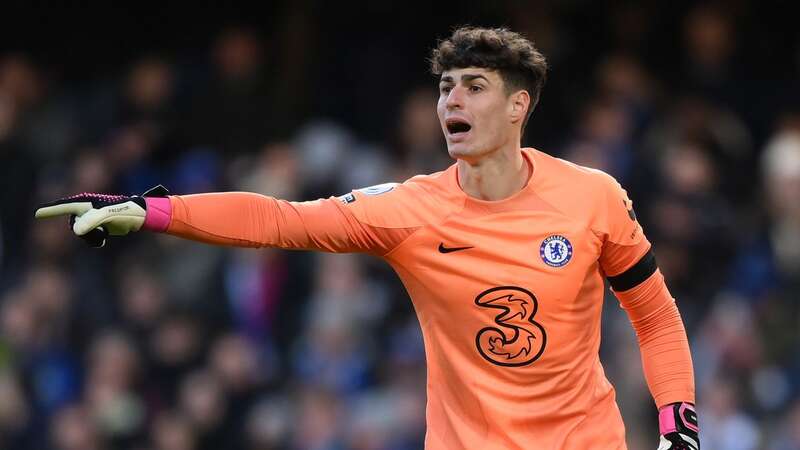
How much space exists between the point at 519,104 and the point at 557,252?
563 millimetres

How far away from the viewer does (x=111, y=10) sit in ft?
→ 36.7

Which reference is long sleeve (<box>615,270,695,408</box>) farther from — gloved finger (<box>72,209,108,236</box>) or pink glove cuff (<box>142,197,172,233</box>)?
gloved finger (<box>72,209,108,236</box>)

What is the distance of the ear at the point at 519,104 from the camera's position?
483cm

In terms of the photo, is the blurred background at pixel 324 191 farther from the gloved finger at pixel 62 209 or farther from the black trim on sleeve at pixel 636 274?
the gloved finger at pixel 62 209

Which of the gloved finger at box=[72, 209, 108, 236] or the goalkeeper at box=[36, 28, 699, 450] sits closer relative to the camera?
the gloved finger at box=[72, 209, 108, 236]

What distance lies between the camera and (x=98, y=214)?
405cm

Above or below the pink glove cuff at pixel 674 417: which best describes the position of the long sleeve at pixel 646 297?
above

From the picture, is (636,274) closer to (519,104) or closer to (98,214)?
(519,104)

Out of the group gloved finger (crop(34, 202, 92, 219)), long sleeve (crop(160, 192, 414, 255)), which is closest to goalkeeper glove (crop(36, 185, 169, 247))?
gloved finger (crop(34, 202, 92, 219))

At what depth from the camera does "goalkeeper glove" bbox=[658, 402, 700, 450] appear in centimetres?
470

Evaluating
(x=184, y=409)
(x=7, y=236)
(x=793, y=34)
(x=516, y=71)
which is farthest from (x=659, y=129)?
(x=7, y=236)

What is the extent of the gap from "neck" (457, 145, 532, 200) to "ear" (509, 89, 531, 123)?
12 cm

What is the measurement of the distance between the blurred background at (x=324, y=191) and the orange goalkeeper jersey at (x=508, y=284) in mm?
3100

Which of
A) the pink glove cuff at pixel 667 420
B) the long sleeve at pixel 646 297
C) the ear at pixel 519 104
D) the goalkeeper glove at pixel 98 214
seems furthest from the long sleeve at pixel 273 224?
the pink glove cuff at pixel 667 420
